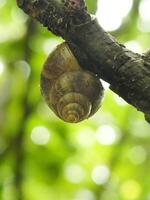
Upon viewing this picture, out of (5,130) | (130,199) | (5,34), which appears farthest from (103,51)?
(130,199)

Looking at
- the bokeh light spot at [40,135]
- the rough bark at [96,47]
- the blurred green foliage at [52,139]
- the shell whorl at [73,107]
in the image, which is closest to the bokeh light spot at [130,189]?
the blurred green foliage at [52,139]

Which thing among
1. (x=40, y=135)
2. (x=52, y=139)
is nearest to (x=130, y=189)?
(x=52, y=139)

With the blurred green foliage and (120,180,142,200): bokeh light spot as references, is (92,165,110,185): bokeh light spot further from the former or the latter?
(120,180,142,200): bokeh light spot

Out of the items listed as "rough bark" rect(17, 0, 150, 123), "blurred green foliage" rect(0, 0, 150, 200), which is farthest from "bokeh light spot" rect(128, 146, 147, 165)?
"rough bark" rect(17, 0, 150, 123)

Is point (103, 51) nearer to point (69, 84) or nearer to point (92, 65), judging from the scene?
point (92, 65)

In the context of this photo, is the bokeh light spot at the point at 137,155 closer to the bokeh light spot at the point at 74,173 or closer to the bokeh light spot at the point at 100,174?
the bokeh light spot at the point at 100,174

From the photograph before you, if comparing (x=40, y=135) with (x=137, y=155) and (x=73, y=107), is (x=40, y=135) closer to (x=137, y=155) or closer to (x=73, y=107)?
(x=137, y=155)
